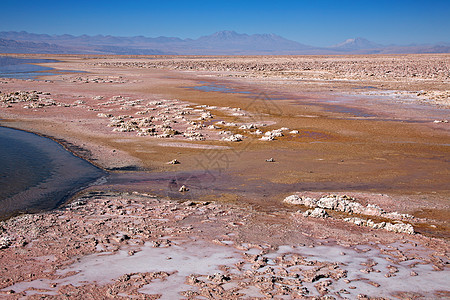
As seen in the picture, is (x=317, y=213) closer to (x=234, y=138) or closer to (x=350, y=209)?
(x=350, y=209)

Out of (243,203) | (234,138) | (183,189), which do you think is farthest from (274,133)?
(243,203)

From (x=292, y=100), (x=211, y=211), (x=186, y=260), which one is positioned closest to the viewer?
(x=186, y=260)

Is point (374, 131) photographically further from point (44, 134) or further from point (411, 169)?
point (44, 134)

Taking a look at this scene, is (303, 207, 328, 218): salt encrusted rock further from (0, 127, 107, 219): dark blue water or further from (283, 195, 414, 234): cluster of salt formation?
(0, 127, 107, 219): dark blue water

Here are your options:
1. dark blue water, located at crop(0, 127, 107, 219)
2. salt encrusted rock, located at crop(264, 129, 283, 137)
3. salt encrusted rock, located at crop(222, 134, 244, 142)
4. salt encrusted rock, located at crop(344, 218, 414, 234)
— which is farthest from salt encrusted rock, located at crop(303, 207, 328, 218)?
salt encrusted rock, located at crop(264, 129, 283, 137)

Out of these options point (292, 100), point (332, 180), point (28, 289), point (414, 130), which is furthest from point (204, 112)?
point (28, 289)

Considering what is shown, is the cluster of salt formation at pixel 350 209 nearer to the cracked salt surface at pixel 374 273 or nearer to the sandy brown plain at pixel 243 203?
the sandy brown plain at pixel 243 203
